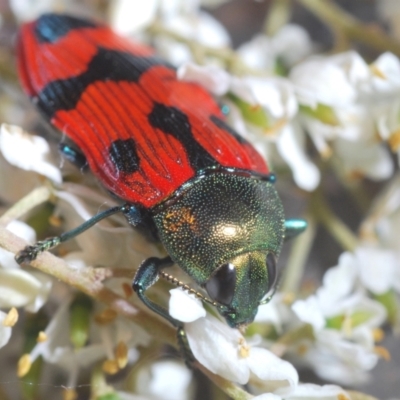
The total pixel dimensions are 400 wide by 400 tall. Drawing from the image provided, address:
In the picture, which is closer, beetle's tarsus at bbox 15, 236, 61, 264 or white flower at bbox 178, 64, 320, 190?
beetle's tarsus at bbox 15, 236, 61, 264

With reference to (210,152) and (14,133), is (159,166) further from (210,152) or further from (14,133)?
(14,133)

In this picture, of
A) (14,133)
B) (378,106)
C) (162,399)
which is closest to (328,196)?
(378,106)

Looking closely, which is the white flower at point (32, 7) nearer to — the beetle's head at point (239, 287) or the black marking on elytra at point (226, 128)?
the black marking on elytra at point (226, 128)

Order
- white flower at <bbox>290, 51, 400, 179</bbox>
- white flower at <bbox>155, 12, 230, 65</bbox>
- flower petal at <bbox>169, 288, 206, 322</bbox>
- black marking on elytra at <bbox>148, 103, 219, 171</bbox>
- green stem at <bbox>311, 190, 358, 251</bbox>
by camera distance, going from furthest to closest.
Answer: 1. white flower at <bbox>155, 12, 230, 65</bbox>
2. green stem at <bbox>311, 190, 358, 251</bbox>
3. white flower at <bbox>290, 51, 400, 179</bbox>
4. black marking on elytra at <bbox>148, 103, 219, 171</bbox>
5. flower petal at <bbox>169, 288, 206, 322</bbox>

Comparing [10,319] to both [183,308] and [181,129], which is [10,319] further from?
[181,129]

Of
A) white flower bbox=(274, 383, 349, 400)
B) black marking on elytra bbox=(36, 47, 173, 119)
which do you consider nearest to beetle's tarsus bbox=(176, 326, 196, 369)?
white flower bbox=(274, 383, 349, 400)

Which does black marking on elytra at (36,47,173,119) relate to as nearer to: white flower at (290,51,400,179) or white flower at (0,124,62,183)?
white flower at (0,124,62,183)
